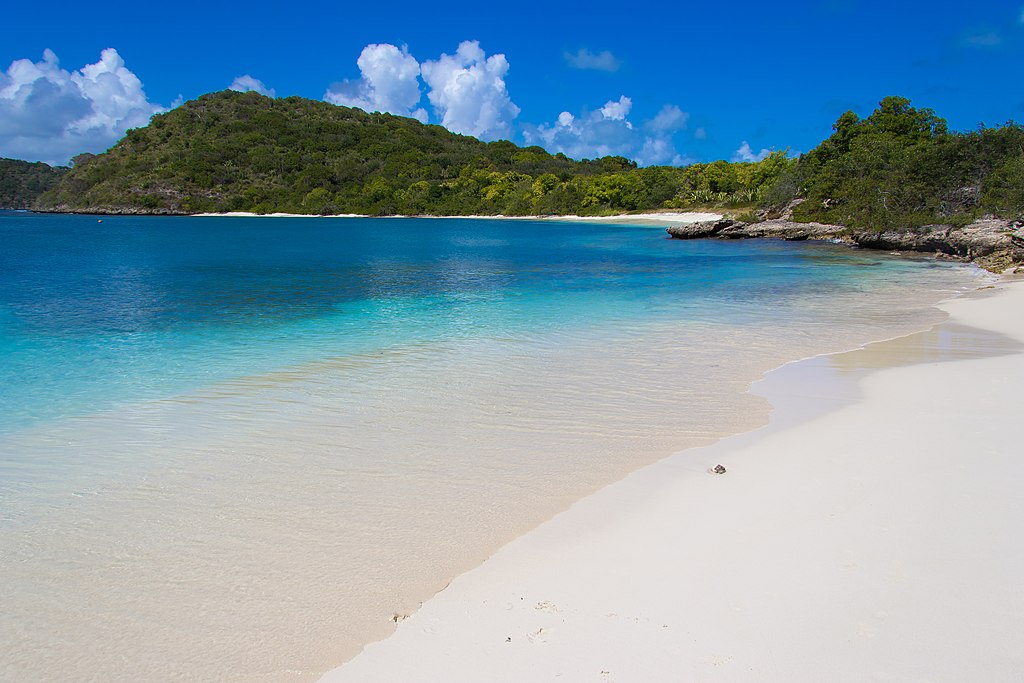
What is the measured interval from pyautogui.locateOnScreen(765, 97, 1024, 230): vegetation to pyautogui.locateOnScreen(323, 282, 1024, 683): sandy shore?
31766 mm

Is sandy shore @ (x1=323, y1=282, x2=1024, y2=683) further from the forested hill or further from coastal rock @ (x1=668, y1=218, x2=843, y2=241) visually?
the forested hill

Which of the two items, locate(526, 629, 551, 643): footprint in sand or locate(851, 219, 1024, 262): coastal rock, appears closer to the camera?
locate(526, 629, 551, 643): footprint in sand

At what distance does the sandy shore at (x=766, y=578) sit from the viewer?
3.17 meters

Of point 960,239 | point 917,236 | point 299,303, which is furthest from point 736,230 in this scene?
point 299,303

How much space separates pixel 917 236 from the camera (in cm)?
3412

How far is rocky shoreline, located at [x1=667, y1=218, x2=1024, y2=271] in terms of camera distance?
85.9 ft

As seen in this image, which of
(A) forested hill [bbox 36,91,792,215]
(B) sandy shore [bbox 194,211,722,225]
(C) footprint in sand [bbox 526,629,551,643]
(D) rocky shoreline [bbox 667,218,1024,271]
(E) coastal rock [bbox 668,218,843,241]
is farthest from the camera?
(A) forested hill [bbox 36,91,792,215]

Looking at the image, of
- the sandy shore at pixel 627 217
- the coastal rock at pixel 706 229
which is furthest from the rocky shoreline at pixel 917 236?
the sandy shore at pixel 627 217

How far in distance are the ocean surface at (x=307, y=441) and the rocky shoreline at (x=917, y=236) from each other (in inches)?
452

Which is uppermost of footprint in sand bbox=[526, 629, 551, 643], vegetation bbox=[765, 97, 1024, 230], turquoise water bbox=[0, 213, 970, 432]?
vegetation bbox=[765, 97, 1024, 230]

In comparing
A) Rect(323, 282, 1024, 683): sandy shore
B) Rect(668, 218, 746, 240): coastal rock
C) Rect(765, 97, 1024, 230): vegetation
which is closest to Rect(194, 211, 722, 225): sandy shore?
Rect(668, 218, 746, 240): coastal rock

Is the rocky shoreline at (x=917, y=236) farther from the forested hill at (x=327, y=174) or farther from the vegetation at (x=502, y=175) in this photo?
the forested hill at (x=327, y=174)

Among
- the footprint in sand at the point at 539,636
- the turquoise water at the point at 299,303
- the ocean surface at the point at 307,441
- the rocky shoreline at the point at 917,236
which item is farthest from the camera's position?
the rocky shoreline at the point at 917,236

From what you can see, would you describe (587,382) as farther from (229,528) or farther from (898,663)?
(898,663)
